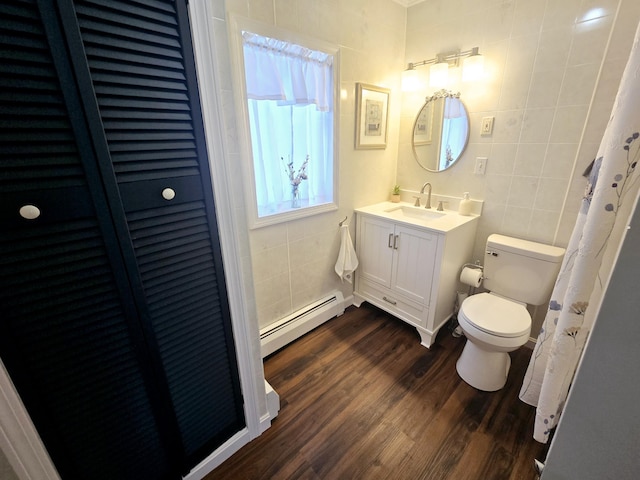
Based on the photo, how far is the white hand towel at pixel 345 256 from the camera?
214cm

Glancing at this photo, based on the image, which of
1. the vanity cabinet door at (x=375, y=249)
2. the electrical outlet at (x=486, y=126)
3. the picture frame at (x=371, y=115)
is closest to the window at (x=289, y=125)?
the picture frame at (x=371, y=115)

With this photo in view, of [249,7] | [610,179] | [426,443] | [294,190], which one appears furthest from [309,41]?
[426,443]

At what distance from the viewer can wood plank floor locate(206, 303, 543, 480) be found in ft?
4.14

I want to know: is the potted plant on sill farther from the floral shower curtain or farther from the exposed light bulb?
the floral shower curtain

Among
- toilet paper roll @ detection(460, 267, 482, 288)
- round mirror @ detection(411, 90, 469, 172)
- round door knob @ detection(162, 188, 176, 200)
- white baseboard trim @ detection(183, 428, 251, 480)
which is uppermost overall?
round mirror @ detection(411, 90, 469, 172)

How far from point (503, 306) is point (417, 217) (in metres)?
0.88

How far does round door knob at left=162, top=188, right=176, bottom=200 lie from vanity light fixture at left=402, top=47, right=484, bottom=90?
1.98 m

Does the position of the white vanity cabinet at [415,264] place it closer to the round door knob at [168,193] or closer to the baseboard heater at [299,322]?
the baseboard heater at [299,322]

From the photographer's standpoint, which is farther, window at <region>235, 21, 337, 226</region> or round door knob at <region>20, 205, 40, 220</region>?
window at <region>235, 21, 337, 226</region>

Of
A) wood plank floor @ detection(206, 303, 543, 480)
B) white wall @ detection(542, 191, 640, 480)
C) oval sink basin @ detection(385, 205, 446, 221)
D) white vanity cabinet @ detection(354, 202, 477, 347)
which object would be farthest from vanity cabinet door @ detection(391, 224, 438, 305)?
white wall @ detection(542, 191, 640, 480)

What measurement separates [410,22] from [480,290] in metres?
2.13

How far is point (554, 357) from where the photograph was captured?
1.21 meters

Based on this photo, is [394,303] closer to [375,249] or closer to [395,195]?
[375,249]

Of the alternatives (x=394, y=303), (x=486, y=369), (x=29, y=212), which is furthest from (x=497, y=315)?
(x=29, y=212)
